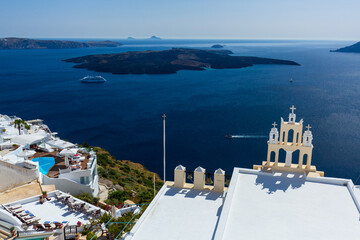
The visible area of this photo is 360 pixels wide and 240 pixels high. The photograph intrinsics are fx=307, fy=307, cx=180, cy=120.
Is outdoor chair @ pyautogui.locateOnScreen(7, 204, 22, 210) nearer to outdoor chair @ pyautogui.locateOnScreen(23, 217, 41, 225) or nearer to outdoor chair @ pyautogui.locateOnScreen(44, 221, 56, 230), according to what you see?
outdoor chair @ pyautogui.locateOnScreen(23, 217, 41, 225)

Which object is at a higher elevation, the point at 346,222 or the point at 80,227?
the point at 346,222

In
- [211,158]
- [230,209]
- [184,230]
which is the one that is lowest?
[211,158]

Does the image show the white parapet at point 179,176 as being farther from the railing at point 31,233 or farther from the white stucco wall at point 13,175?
the white stucco wall at point 13,175

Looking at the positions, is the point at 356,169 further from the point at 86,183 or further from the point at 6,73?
the point at 6,73

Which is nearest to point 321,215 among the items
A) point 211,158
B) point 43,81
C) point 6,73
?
point 211,158

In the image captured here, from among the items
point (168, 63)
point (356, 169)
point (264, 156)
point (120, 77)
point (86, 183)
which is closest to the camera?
point (86, 183)

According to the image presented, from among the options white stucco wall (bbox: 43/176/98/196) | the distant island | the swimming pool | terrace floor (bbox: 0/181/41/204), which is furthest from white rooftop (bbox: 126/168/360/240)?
the distant island

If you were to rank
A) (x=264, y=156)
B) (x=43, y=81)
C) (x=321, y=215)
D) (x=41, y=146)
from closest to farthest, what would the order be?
(x=321, y=215)
(x=41, y=146)
(x=264, y=156)
(x=43, y=81)
